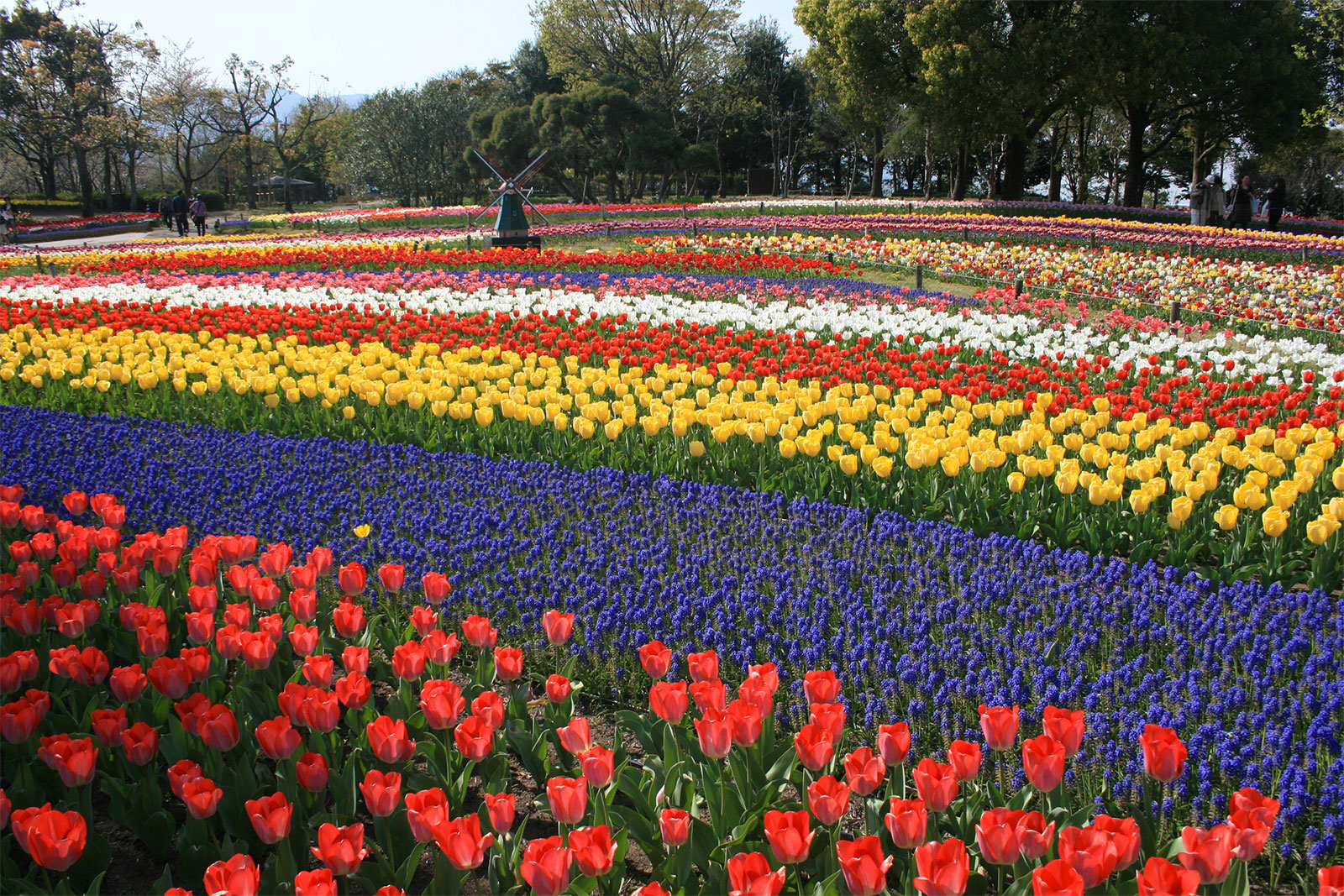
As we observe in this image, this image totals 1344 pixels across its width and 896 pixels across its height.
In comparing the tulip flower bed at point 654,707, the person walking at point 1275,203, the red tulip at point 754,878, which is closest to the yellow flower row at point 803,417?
the tulip flower bed at point 654,707

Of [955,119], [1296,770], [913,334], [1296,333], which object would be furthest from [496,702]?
[955,119]

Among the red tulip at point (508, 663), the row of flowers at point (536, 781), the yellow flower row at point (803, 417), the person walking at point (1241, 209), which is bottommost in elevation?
the row of flowers at point (536, 781)

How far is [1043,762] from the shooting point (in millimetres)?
2160

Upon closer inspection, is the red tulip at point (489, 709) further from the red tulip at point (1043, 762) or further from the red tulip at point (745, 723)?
the red tulip at point (1043, 762)

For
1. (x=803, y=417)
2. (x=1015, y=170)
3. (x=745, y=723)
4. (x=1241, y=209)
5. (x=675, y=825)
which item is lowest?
(x=675, y=825)

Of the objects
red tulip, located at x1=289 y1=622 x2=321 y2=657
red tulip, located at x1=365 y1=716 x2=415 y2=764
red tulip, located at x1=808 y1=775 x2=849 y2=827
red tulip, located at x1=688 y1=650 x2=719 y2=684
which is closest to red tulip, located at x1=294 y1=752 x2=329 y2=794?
red tulip, located at x1=365 y1=716 x2=415 y2=764

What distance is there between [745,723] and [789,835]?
0.46 meters

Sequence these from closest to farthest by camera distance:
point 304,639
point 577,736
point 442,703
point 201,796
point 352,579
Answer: point 201,796, point 577,736, point 442,703, point 304,639, point 352,579

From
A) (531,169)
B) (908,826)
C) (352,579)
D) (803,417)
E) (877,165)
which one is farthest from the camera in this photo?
(877,165)

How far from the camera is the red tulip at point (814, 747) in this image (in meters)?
2.31

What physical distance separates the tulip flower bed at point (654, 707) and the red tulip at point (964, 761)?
2cm

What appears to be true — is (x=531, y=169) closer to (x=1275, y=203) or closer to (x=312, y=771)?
(x=1275, y=203)

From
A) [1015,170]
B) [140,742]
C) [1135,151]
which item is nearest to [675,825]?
[140,742]

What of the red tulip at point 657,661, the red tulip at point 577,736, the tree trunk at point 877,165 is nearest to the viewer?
the red tulip at point 577,736
